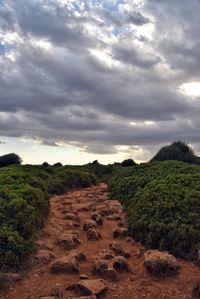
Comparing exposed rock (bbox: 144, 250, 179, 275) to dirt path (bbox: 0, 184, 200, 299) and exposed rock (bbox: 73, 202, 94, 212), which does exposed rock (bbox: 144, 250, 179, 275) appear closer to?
dirt path (bbox: 0, 184, 200, 299)

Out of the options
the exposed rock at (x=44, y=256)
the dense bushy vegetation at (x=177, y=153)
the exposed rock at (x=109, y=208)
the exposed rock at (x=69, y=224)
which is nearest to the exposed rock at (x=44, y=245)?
the exposed rock at (x=44, y=256)

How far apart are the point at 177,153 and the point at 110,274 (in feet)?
65.4

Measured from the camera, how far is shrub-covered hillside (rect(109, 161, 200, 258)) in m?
10.6

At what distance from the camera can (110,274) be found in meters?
8.89

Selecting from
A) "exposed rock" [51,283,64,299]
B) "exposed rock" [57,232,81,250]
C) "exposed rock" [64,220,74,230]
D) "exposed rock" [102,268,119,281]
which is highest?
"exposed rock" [64,220,74,230]

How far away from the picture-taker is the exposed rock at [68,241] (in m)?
11.1

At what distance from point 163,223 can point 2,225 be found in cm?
396

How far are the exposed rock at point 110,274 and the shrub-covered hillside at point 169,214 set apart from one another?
204cm

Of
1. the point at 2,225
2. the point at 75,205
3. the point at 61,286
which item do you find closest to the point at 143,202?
the point at 75,205

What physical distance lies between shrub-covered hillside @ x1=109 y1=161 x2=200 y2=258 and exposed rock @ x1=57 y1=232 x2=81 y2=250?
5.38 feet

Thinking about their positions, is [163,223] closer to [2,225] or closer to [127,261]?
[127,261]

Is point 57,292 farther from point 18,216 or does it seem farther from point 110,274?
point 18,216

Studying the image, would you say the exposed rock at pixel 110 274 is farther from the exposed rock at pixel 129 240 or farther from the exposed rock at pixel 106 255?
the exposed rock at pixel 129 240

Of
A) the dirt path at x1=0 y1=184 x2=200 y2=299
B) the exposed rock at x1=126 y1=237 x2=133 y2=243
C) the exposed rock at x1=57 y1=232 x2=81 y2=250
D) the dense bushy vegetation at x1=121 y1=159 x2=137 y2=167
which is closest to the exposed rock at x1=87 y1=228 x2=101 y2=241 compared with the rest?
the dirt path at x1=0 y1=184 x2=200 y2=299
